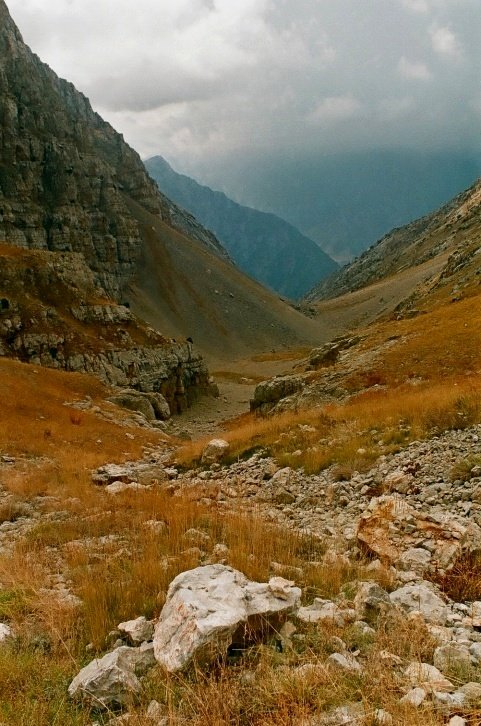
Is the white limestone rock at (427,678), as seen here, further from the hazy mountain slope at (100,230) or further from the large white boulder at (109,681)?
the hazy mountain slope at (100,230)

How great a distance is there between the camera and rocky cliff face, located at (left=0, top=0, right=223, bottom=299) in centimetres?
11775

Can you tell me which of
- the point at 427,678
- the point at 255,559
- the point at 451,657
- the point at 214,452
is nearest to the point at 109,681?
the point at 427,678

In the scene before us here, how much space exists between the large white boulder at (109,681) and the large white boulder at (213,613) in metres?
0.26

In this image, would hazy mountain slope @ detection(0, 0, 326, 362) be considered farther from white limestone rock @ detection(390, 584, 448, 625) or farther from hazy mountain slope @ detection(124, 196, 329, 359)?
white limestone rock @ detection(390, 584, 448, 625)

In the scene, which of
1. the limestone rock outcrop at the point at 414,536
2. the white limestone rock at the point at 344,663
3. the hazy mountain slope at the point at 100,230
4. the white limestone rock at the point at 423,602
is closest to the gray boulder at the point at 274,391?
the limestone rock outcrop at the point at 414,536

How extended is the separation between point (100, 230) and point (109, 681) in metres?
138

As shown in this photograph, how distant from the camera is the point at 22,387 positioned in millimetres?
33125

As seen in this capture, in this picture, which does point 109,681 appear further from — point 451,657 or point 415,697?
point 451,657

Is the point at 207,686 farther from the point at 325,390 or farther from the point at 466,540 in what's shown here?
the point at 325,390

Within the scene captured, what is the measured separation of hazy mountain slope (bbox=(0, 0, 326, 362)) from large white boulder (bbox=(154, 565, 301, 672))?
11908cm

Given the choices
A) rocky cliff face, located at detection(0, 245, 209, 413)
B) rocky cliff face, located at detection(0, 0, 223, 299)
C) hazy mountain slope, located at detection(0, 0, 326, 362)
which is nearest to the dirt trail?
rocky cliff face, located at detection(0, 245, 209, 413)

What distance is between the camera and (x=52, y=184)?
125 metres

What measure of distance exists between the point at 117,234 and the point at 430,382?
123m

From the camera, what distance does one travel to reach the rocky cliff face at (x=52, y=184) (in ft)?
386
